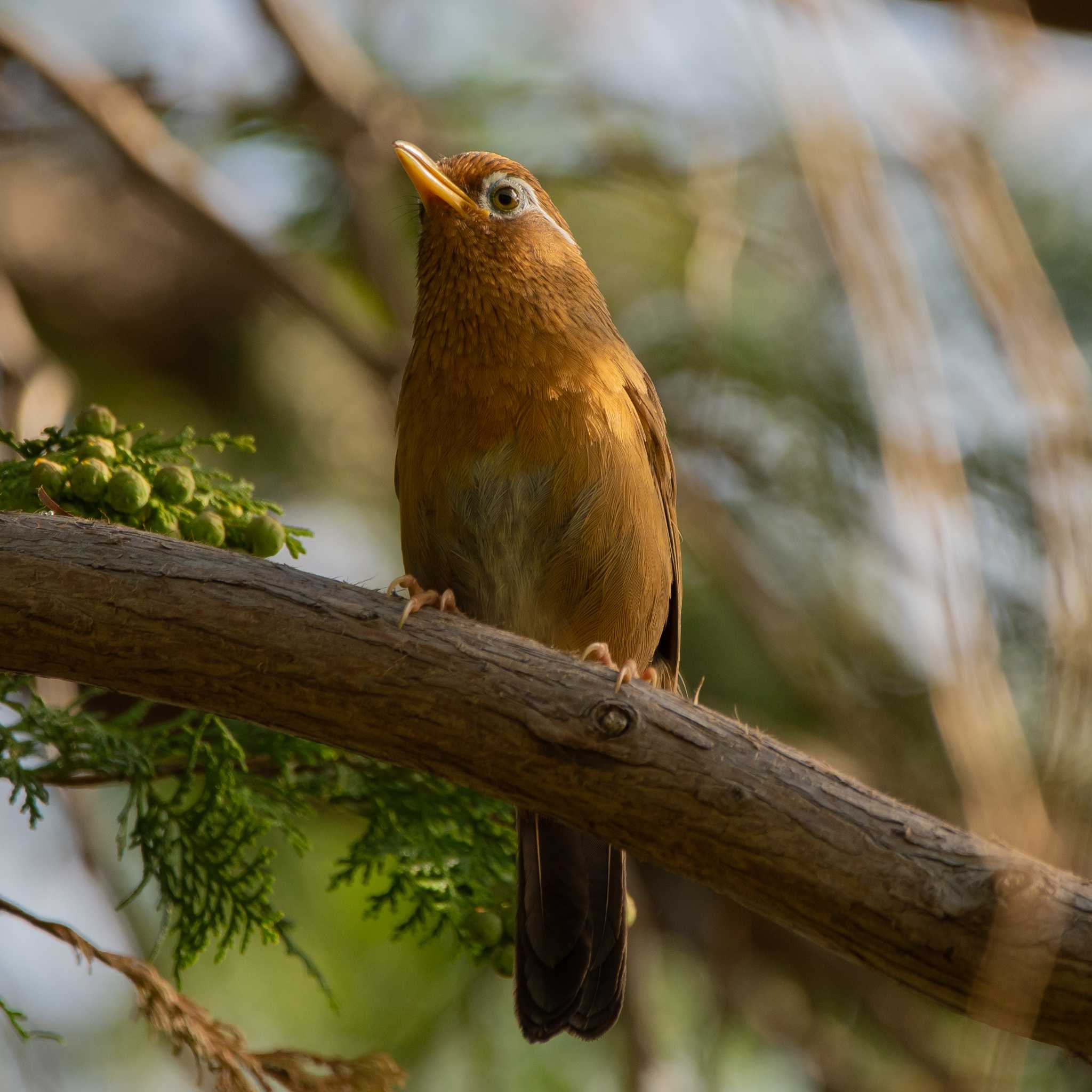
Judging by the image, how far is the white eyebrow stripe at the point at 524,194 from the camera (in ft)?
13.1

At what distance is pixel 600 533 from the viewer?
3.52 metres

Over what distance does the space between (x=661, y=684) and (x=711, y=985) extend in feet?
4.76

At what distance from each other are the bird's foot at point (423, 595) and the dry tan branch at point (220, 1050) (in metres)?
1.00

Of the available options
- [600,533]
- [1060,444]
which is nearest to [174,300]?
[600,533]

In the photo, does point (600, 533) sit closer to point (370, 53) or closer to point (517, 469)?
point (517, 469)

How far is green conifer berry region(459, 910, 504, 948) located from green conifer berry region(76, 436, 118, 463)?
147 cm

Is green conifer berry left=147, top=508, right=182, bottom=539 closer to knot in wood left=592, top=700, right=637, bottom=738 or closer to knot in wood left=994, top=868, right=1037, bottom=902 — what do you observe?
knot in wood left=592, top=700, right=637, bottom=738

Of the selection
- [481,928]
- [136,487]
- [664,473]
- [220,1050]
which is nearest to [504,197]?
[664,473]

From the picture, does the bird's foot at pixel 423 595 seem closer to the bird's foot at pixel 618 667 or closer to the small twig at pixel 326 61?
the bird's foot at pixel 618 667

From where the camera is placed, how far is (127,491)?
2.89m

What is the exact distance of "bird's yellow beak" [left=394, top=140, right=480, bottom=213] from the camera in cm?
Answer: 385

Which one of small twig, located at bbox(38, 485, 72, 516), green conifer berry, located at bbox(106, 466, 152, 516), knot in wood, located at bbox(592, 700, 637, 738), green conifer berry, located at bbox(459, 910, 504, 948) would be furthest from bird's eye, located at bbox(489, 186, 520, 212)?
green conifer berry, located at bbox(459, 910, 504, 948)

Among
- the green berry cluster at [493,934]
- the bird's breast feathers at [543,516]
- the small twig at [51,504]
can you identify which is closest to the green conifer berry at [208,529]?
the small twig at [51,504]

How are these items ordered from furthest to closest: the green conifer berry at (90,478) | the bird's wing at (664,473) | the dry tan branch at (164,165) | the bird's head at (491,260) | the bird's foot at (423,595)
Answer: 1. the dry tan branch at (164,165)
2. the bird's wing at (664,473)
3. the bird's head at (491,260)
4. the bird's foot at (423,595)
5. the green conifer berry at (90,478)
